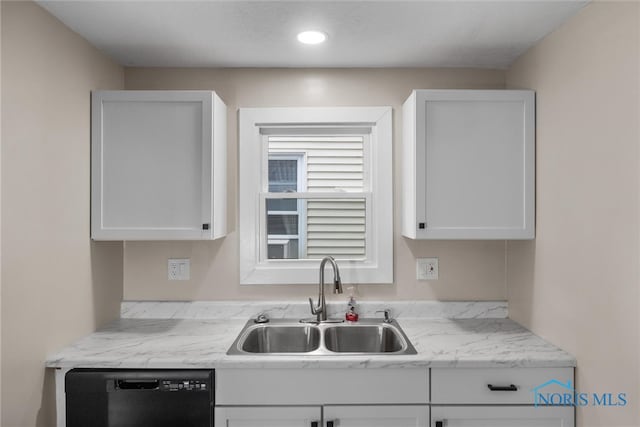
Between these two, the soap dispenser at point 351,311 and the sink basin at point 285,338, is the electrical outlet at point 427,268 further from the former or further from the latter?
the sink basin at point 285,338

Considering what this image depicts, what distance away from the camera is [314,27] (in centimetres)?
188

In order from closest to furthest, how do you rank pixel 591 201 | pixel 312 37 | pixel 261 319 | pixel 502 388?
pixel 591 201
pixel 502 388
pixel 312 37
pixel 261 319

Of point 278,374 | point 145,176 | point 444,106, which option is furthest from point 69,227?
point 444,106

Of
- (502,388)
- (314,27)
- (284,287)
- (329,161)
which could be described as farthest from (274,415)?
(314,27)

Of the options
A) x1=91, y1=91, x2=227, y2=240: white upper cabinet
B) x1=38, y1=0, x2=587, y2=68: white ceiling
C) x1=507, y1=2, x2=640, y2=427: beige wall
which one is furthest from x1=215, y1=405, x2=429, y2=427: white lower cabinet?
x1=38, y1=0, x2=587, y2=68: white ceiling

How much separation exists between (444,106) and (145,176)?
1.45m

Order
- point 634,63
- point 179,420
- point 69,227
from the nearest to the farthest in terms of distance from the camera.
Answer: point 634,63, point 179,420, point 69,227

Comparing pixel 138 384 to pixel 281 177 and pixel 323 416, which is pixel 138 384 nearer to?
pixel 323 416

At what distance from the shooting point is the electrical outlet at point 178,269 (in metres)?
2.40

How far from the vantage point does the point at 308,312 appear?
94.3 inches

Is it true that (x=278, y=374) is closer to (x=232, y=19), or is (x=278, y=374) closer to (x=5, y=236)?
(x=5, y=236)

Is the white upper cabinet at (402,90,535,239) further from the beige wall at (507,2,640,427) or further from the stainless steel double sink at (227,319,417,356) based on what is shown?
the stainless steel double sink at (227,319,417,356)

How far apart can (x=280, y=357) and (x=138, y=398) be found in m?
0.57

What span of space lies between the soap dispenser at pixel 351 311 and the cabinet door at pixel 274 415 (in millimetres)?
611
